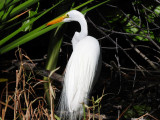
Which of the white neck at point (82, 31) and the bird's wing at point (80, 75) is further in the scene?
the white neck at point (82, 31)

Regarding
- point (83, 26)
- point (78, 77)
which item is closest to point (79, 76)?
point (78, 77)

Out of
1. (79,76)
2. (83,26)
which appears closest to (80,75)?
(79,76)

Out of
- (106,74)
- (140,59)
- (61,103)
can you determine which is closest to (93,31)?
(106,74)

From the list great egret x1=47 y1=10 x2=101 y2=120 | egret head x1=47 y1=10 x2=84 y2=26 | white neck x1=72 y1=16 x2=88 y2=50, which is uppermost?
egret head x1=47 y1=10 x2=84 y2=26

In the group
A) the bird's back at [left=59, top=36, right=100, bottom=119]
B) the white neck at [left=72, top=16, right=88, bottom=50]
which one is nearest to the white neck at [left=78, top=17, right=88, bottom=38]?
the white neck at [left=72, top=16, right=88, bottom=50]

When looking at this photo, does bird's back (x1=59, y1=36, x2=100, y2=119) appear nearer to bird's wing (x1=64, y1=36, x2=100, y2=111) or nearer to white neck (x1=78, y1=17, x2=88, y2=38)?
bird's wing (x1=64, y1=36, x2=100, y2=111)

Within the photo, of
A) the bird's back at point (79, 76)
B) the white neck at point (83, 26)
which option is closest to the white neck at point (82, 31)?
the white neck at point (83, 26)

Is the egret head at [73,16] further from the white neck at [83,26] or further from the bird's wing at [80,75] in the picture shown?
the bird's wing at [80,75]

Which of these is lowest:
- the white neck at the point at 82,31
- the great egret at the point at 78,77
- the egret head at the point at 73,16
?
the great egret at the point at 78,77

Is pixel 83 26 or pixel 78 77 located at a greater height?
pixel 83 26

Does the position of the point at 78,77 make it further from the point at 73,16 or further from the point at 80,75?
the point at 73,16

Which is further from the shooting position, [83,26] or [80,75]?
[83,26]

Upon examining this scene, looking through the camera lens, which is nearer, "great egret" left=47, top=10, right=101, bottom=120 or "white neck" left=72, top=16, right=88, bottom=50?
"great egret" left=47, top=10, right=101, bottom=120

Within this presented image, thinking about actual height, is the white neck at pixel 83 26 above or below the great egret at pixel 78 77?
above
